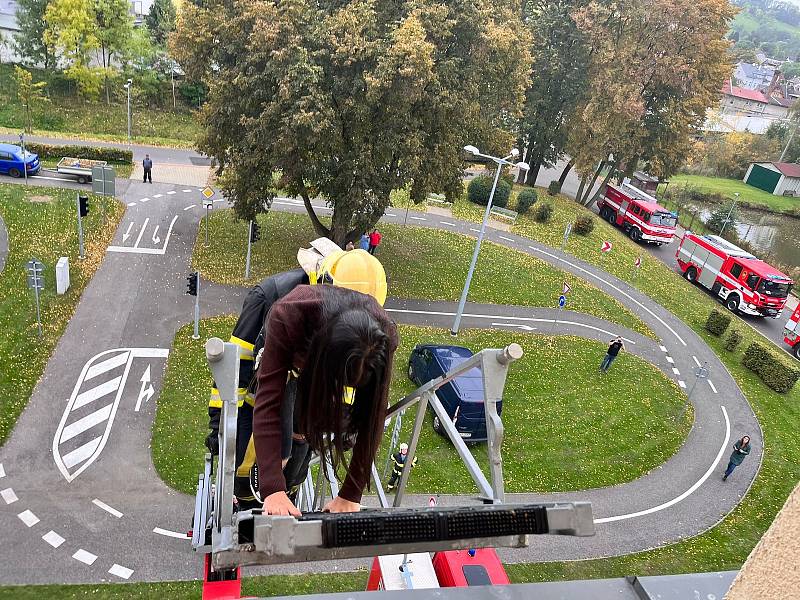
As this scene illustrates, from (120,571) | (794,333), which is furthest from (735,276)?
(120,571)

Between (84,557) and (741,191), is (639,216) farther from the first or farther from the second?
(741,191)

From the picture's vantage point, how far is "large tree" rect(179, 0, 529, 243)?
1805 cm

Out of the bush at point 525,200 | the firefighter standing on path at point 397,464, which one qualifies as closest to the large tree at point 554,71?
the bush at point 525,200

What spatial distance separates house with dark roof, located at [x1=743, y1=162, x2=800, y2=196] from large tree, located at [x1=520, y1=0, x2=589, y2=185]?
130ft

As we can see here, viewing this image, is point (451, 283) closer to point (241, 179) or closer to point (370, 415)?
point (241, 179)

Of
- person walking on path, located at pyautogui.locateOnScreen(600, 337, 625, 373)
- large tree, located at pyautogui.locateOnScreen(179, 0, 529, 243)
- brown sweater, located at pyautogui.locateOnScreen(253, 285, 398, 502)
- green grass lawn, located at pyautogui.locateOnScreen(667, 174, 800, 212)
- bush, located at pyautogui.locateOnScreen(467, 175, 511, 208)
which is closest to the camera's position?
brown sweater, located at pyautogui.locateOnScreen(253, 285, 398, 502)

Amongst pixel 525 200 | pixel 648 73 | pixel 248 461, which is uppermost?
pixel 648 73

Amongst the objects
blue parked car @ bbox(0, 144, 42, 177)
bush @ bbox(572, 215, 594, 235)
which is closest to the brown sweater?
blue parked car @ bbox(0, 144, 42, 177)

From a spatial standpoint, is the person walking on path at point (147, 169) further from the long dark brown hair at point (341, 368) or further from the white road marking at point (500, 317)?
the long dark brown hair at point (341, 368)

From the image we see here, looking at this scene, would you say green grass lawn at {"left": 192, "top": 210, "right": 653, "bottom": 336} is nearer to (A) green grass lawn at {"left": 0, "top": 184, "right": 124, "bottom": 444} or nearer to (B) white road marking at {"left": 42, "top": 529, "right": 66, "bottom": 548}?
(A) green grass lawn at {"left": 0, "top": 184, "right": 124, "bottom": 444}

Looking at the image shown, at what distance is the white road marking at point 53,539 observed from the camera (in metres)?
11.2

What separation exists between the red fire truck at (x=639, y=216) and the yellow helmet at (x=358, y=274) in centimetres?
3531

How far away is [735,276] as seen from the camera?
29.0 metres

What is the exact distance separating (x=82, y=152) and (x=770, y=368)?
33597 mm
